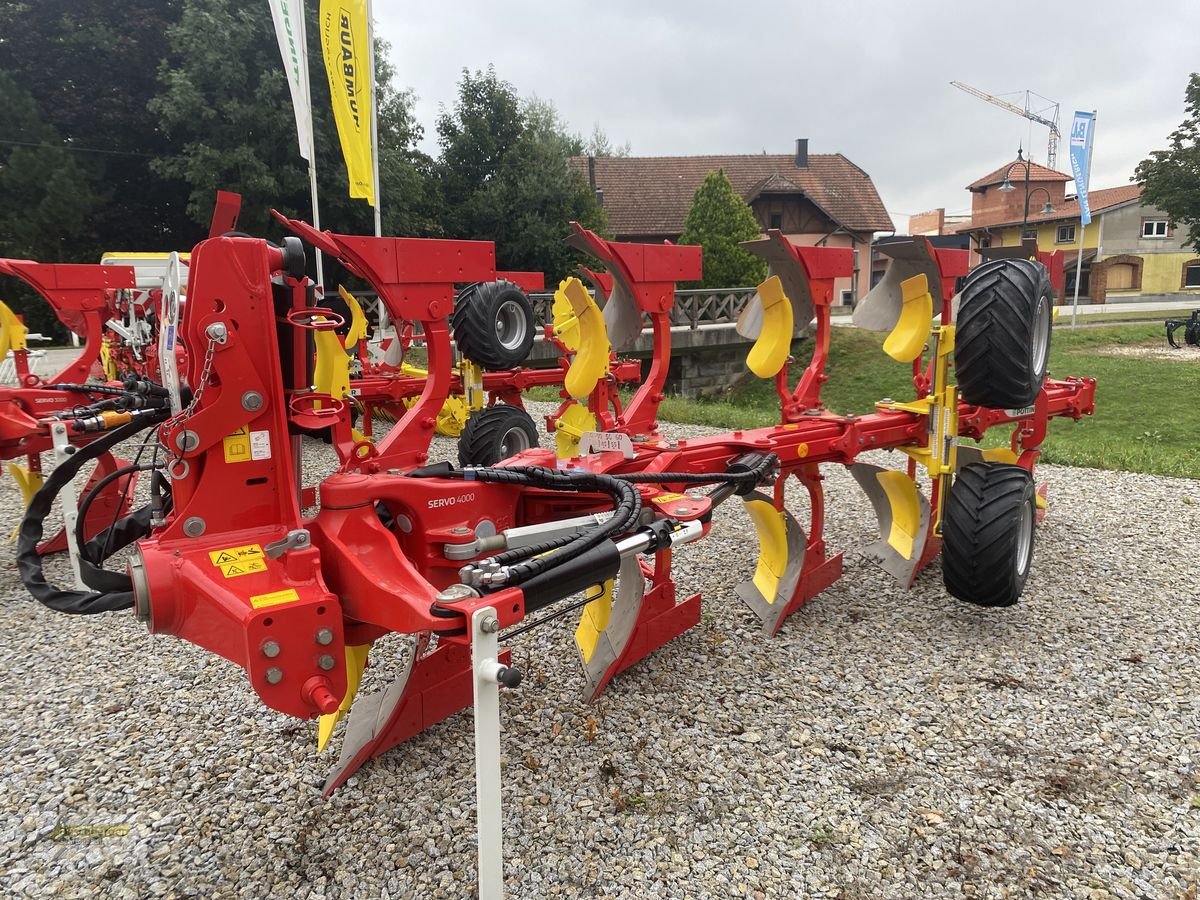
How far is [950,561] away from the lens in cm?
368

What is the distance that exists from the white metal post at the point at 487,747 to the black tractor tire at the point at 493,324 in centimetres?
514

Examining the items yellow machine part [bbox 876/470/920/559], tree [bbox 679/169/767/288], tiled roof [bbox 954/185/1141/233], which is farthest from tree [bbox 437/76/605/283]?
tiled roof [bbox 954/185/1141/233]

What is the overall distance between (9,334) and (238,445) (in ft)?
16.4

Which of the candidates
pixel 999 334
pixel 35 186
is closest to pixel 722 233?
pixel 35 186

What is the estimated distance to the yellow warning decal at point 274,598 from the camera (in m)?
2.07

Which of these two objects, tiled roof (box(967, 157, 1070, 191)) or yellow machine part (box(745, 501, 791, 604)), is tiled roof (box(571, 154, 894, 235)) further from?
yellow machine part (box(745, 501, 791, 604))

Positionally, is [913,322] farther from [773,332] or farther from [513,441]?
[513,441]

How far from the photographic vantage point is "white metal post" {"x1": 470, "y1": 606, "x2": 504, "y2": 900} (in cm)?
175

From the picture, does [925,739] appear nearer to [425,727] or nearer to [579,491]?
[579,491]

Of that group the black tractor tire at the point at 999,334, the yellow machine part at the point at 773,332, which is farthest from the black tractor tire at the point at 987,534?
the yellow machine part at the point at 773,332

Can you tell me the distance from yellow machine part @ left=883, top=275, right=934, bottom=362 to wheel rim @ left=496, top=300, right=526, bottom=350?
3782 mm

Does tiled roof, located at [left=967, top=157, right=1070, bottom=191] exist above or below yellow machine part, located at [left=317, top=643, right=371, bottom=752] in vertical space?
above

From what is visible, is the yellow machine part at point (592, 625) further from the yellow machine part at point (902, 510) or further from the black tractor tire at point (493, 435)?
the black tractor tire at point (493, 435)

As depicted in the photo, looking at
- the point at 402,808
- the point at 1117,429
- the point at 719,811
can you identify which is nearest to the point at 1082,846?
the point at 719,811
